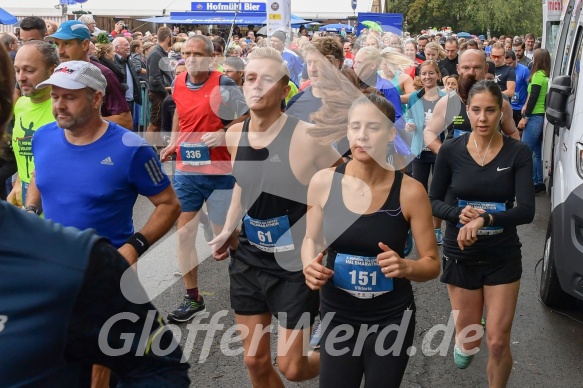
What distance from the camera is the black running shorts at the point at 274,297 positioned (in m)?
3.84

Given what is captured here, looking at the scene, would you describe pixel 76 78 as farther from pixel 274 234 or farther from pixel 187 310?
pixel 187 310

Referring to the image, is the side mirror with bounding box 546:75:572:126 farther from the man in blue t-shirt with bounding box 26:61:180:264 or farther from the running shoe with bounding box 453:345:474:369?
the man in blue t-shirt with bounding box 26:61:180:264

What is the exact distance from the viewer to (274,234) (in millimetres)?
3916

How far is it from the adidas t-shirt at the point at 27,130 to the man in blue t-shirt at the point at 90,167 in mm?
823

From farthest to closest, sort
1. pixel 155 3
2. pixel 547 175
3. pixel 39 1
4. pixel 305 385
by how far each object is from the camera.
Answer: pixel 155 3, pixel 39 1, pixel 547 175, pixel 305 385

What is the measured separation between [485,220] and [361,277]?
3.39 feet

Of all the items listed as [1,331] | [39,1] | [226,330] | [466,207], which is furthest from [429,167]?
[39,1]

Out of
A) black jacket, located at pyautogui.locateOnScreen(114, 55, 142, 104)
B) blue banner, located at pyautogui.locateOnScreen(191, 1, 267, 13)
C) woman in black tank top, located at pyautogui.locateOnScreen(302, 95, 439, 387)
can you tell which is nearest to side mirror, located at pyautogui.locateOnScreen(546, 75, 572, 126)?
woman in black tank top, located at pyautogui.locateOnScreen(302, 95, 439, 387)

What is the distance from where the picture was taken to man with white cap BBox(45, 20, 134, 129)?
5.57 meters

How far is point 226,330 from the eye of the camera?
541 centimetres

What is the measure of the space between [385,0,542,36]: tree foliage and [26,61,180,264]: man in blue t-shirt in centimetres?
5643

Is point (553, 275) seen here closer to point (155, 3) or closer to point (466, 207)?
point (466, 207)

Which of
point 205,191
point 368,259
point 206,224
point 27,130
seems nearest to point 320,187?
point 368,259

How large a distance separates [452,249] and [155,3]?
1264 inches
